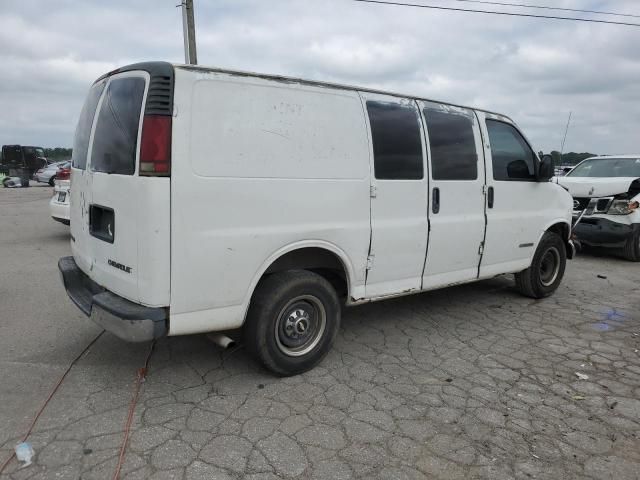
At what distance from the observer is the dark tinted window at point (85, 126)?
12.3 ft

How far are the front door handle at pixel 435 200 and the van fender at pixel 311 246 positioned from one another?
1007 mm

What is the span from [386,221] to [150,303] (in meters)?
1.95

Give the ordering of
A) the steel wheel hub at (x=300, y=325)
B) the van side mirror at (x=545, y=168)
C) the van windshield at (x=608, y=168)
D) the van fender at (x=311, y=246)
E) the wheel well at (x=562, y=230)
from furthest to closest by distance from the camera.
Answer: the van windshield at (x=608, y=168), the wheel well at (x=562, y=230), the van side mirror at (x=545, y=168), the steel wheel hub at (x=300, y=325), the van fender at (x=311, y=246)

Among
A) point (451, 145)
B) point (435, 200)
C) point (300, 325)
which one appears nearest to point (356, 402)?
point (300, 325)

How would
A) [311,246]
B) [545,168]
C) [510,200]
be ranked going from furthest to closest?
[545,168]
[510,200]
[311,246]

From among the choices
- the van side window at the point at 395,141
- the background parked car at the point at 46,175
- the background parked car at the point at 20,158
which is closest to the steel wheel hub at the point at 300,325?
the van side window at the point at 395,141

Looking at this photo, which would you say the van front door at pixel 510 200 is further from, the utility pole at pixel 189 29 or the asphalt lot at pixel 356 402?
the utility pole at pixel 189 29

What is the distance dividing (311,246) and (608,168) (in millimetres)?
8927

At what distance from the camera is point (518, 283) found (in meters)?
5.96

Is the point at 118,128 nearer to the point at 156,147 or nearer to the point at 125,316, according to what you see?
the point at 156,147

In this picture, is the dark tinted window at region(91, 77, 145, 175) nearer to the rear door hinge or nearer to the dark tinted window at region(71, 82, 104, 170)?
the dark tinted window at region(71, 82, 104, 170)

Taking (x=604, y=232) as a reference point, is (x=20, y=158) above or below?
above

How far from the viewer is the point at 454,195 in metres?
4.61

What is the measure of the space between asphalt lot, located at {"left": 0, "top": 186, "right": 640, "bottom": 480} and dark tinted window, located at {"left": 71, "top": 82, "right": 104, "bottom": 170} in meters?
1.58
